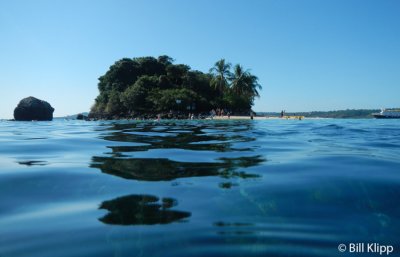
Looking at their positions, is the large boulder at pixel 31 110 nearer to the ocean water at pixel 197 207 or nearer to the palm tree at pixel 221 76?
the palm tree at pixel 221 76

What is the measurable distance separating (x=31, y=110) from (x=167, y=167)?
237 ft

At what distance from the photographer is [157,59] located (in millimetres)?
66750

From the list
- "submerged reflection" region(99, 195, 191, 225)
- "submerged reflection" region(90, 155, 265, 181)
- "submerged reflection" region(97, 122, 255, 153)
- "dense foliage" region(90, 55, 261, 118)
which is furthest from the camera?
"dense foliage" region(90, 55, 261, 118)

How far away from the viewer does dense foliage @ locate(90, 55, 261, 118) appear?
52250mm

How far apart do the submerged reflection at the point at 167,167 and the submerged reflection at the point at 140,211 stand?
917 millimetres

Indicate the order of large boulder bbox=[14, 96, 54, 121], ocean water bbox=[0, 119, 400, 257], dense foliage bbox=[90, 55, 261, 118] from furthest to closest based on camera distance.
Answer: large boulder bbox=[14, 96, 54, 121], dense foliage bbox=[90, 55, 261, 118], ocean water bbox=[0, 119, 400, 257]

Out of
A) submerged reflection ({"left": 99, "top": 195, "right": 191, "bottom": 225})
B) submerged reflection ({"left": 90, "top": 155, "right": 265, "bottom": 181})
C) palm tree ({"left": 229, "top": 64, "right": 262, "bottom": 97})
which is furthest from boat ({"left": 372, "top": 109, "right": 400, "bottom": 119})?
submerged reflection ({"left": 99, "top": 195, "right": 191, "bottom": 225})

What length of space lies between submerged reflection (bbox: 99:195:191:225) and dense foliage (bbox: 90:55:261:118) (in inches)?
1827

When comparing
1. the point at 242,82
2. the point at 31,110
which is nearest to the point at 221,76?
the point at 242,82

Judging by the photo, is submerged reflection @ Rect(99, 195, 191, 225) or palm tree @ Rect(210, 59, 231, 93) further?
palm tree @ Rect(210, 59, 231, 93)

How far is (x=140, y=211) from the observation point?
9.70 ft

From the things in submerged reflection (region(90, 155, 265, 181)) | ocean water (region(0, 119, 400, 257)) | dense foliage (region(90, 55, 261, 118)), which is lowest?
ocean water (region(0, 119, 400, 257))

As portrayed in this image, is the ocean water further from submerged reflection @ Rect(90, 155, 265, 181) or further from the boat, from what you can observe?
the boat

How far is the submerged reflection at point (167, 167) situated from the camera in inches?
A: 173
